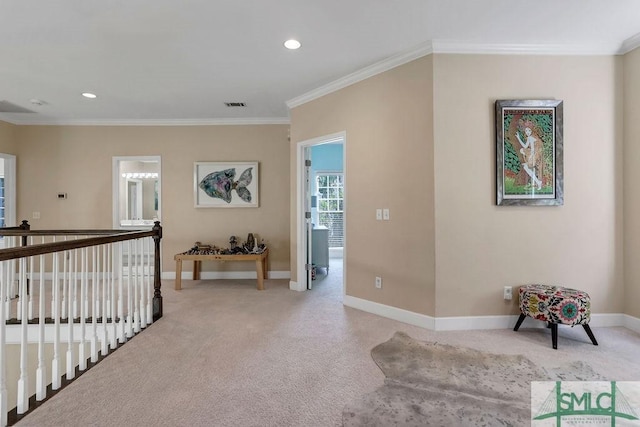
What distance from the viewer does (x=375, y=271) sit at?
3.28 meters

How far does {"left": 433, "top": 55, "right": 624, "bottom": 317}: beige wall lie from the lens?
2.83 meters

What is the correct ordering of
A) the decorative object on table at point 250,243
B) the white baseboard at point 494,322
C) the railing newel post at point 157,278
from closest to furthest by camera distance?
1. the white baseboard at point 494,322
2. the railing newel post at point 157,278
3. the decorative object on table at point 250,243

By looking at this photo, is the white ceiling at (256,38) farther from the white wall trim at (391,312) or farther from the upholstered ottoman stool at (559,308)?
the white wall trim at (391,312)

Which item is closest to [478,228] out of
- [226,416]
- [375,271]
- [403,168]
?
[403,168]

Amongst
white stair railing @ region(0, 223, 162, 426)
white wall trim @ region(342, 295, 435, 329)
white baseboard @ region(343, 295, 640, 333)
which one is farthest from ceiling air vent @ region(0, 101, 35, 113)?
white baseboard @ region(343, 295, 640, 333)

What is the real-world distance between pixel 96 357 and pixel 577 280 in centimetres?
417

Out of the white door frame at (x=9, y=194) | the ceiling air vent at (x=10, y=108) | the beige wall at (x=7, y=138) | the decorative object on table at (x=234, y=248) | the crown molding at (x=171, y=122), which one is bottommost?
the decorative object on table at (x=234, y=248)

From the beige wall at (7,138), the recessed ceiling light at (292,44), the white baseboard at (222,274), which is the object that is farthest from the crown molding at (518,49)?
the beige wall at (7,138)

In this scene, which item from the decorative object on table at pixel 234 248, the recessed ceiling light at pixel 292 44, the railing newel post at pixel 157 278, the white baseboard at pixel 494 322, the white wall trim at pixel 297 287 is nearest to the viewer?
the recessed ceiling light at pixel 292 44

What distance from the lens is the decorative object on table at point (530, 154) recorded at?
9.20 ft

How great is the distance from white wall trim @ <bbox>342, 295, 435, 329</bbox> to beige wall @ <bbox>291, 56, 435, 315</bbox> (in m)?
0.05

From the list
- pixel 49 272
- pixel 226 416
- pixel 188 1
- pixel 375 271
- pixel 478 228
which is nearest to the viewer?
pixel 226 416

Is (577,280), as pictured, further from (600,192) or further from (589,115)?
(589,115)

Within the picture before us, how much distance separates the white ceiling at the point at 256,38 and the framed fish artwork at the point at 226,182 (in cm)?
132
